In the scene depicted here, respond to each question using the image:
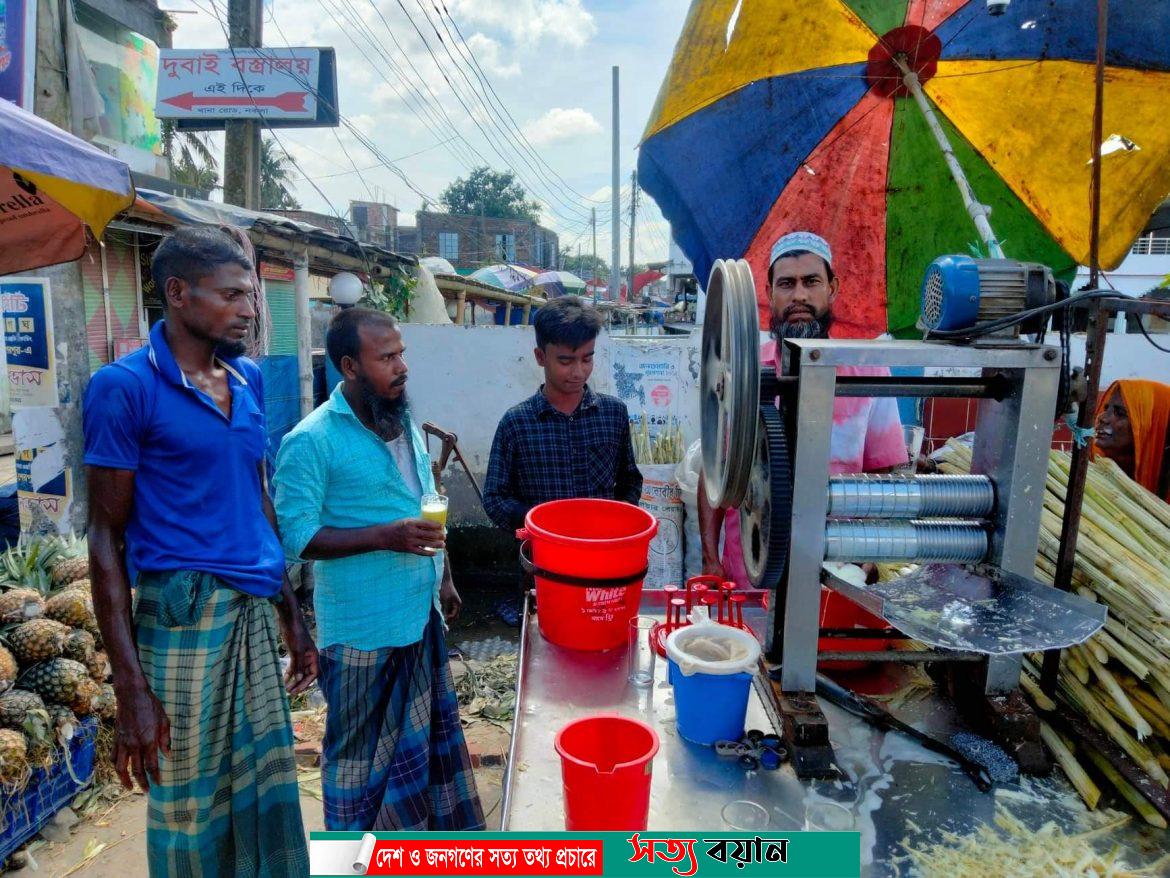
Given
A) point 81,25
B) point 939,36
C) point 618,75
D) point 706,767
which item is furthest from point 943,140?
point 618,75

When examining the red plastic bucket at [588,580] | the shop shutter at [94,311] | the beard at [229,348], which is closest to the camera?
the red plastic bucket at [588,580]

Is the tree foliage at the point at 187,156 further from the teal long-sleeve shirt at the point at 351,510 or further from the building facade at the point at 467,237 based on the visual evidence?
the building facade at the point at 467,237

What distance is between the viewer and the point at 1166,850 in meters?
1.32

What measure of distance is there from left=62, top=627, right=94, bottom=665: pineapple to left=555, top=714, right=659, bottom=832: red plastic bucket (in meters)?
3.35

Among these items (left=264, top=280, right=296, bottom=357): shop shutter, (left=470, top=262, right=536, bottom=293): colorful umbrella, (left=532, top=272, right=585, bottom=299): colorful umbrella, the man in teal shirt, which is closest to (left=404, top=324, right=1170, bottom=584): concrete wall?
(left=264, top=280, right=296, bottom=357): shop shutter

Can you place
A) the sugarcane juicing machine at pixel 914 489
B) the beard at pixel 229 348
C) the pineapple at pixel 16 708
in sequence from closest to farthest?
1. the sugarcane juicing machine at pixel 914 489
2. the beard at pixel 229 348
3. the pineapple at pixel 16 708

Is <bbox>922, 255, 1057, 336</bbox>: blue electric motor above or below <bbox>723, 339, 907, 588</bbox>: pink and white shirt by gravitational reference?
above

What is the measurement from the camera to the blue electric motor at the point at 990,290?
5.09 ft

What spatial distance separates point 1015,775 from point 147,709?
2.21 meters

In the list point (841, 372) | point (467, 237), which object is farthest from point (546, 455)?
point (467, 237)

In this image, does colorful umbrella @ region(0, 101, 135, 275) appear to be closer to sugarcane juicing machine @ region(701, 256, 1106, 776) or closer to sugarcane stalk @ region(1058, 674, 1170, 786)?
sugarcane juicing machine @ region(701, 256, 1106, 776)

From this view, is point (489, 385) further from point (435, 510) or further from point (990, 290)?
point (990, 290)

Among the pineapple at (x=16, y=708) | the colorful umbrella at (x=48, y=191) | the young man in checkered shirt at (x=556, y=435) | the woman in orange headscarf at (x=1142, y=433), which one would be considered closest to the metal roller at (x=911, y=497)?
the young man in checkered shirt at (x=556, y=435)

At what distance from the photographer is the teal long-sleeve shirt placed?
2.26 m
